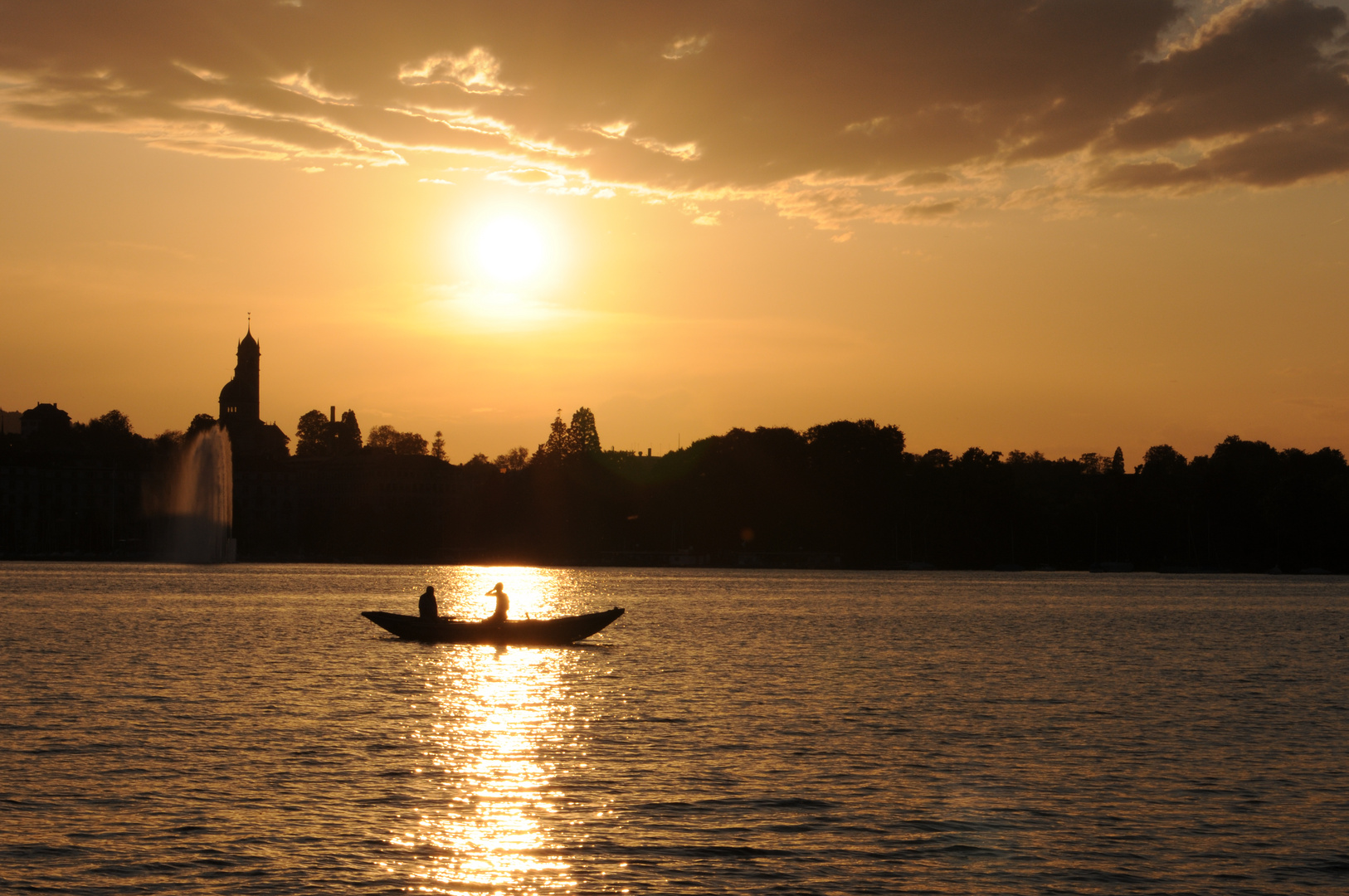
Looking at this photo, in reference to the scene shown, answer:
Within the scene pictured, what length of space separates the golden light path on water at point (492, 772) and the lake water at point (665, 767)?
0.35ft

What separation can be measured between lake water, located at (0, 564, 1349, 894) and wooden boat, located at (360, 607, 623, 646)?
4.41ft

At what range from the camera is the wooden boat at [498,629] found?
6419 cm

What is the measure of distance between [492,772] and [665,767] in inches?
148

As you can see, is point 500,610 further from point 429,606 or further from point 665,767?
point 665,767

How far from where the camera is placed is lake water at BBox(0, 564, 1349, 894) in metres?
21.9

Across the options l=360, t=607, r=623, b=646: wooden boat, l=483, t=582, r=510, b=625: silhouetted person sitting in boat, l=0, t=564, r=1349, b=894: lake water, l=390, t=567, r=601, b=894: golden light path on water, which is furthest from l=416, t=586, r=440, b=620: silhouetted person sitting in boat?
l=390, t=567, r=601, b=894: golden light path on water

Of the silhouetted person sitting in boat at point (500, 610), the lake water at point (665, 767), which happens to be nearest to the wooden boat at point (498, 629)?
the silhouetted person sitting in boat at point (500, 610)

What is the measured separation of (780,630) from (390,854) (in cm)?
6118

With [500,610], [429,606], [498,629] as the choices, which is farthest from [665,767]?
[429,606]

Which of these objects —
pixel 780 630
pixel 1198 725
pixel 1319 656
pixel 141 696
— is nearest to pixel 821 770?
pixel 1198 725

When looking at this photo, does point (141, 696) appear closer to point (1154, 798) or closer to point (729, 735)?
point (729, 735)

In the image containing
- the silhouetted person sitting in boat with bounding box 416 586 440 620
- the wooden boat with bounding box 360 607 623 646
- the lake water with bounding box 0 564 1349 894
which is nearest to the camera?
the lake water with bounding box 0 564 1349 894

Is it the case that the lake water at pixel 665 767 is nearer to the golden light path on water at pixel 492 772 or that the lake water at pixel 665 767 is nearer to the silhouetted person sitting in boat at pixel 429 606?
the golden light path on water at pixel 492 772

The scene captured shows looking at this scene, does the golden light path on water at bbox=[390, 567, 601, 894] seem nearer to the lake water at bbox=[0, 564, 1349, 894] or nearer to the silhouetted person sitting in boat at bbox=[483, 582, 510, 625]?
the lake water at bbox=[0, 564, 1349, 894]
